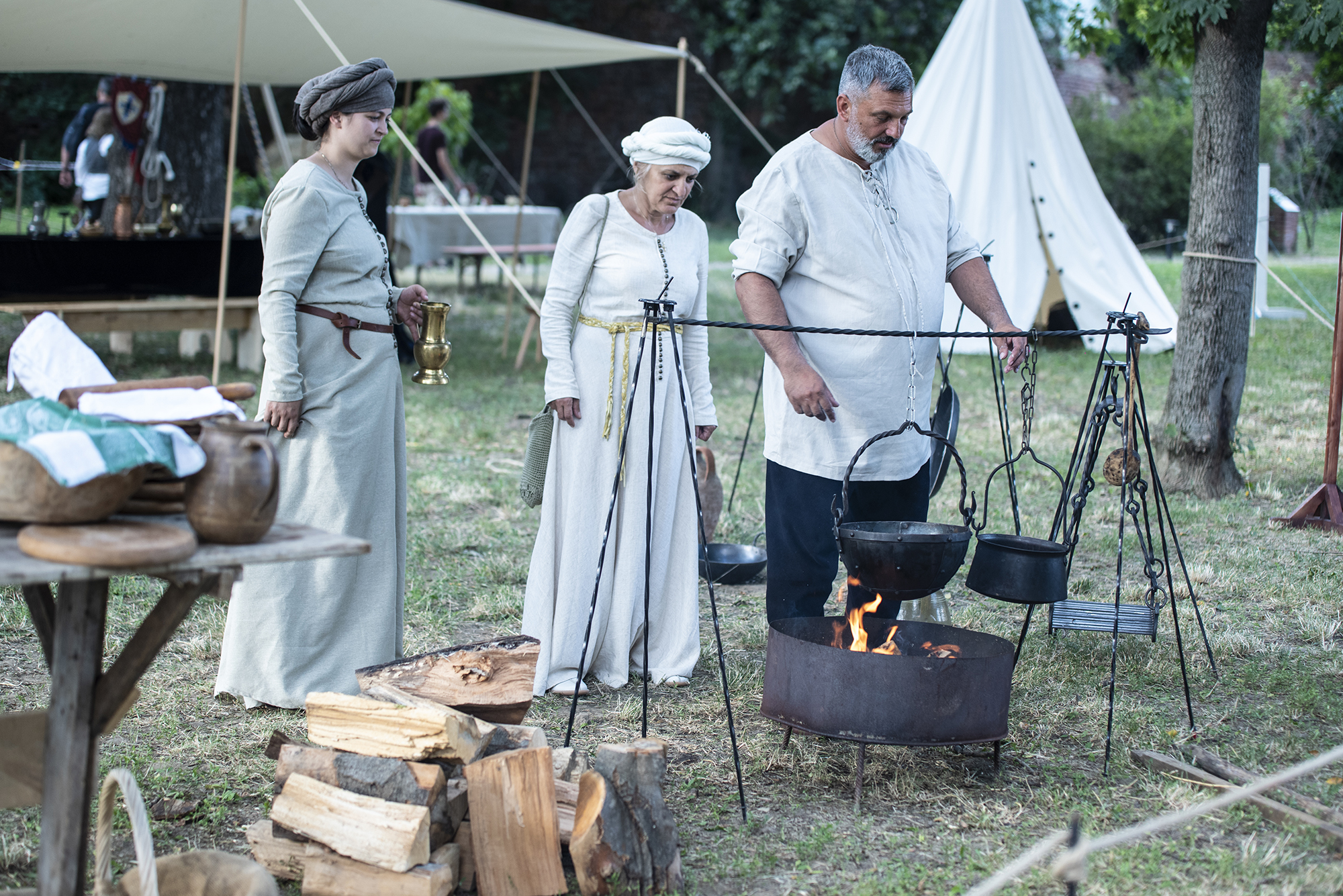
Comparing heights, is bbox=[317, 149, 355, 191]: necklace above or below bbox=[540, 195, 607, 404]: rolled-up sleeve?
above

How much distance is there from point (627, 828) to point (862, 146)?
1.77m

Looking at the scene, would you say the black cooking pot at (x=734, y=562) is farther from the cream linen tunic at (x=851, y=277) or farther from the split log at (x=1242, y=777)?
the split log at (x=1242, y=777)

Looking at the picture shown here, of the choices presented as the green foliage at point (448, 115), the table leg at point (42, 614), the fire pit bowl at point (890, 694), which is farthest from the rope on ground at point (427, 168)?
the green foliage at point (448, 115)

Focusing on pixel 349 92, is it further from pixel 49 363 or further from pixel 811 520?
pixel 811 520

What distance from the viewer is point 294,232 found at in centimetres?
302

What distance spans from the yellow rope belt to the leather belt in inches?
25.3

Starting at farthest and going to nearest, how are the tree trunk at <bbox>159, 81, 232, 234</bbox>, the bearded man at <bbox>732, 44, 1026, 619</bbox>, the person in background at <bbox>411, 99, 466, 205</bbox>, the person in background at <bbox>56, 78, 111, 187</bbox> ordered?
the tree trunk at <bbox>159, 81, 232, 234</bbox> < the person in background at <bbox>411, 99, 466, 205</bbox> < the person in background at <bbox>56, 78, 111, 187</bbox> < the bearded man at <bbox>732, 44, 1026, 619</bbox>

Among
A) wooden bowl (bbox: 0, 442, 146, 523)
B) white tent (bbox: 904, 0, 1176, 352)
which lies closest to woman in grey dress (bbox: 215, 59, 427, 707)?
wooden bowl (bbox: 0, 442, 146, 523)

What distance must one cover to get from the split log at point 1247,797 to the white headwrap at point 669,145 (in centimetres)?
191

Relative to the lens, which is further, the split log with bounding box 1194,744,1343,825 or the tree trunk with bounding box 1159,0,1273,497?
the tree trunk with bounding box 1159,0,1273,497

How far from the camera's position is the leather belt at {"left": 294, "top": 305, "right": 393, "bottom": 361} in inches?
123

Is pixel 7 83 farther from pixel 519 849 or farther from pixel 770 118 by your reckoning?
pixel 519 849

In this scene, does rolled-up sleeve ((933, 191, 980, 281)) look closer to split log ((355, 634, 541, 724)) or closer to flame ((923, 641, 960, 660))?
flame ((923, 641, 960, 660))

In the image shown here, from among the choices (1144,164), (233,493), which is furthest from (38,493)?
(1144,164)
